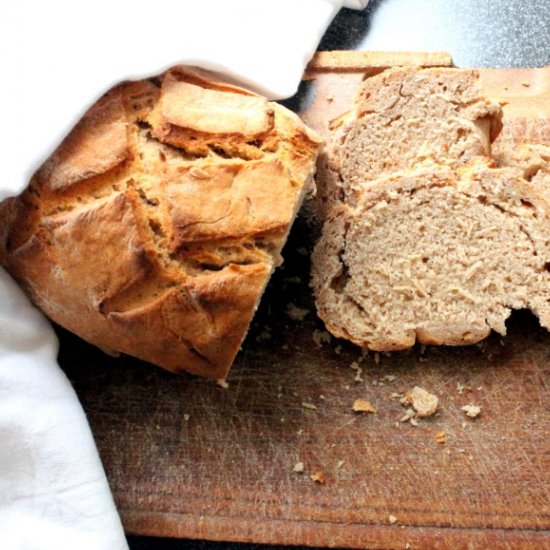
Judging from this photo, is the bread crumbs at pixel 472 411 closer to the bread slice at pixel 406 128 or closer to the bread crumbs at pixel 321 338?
the bread crumbs at pixel 321 338

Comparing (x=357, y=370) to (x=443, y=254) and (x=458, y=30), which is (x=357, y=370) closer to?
(x=443, y=254)

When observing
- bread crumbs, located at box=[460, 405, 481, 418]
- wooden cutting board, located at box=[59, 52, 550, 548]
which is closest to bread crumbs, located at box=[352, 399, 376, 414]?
wooden cutting board, located at box=[59, 52, 550, 548]

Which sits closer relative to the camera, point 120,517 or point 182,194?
point 182,194

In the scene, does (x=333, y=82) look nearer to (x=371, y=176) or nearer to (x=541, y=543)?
(x=371, y=176)

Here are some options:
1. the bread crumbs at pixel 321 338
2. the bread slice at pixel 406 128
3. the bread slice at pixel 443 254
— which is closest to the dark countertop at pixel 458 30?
the bread slice at pixel 406 128

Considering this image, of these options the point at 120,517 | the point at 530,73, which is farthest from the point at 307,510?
the point at 530,73

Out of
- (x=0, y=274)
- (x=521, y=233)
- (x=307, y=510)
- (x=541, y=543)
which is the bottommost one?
(x=541, y=543)
